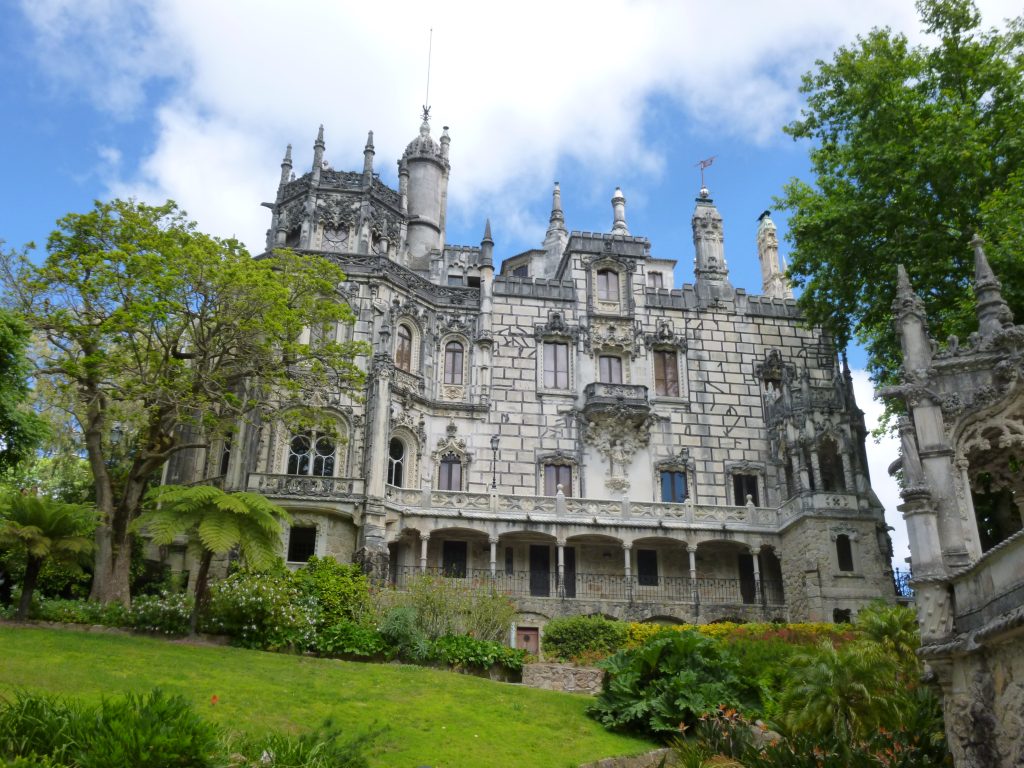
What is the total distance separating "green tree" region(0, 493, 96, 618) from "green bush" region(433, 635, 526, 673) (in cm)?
894

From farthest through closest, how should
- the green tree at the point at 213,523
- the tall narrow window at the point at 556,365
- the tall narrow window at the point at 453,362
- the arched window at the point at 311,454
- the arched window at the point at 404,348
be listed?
the tall narrow window at the point at 556,365, the tall narrow window at the point at 453,362, the arched window at the point at 404,348, the arched window at the point at 311,454, the green tree at the point at 213,523

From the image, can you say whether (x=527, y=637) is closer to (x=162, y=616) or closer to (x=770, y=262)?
(x=162, y=616)

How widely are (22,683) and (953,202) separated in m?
25.3

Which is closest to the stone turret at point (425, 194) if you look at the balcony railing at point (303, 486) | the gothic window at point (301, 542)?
the balcony railing at point (303, 486)

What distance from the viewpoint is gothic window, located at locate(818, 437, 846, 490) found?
34.2 meters

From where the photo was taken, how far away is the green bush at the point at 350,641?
2252 cm

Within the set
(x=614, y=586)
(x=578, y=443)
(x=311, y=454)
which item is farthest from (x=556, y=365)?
(x=311, y=454)

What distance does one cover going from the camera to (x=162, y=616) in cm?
2217

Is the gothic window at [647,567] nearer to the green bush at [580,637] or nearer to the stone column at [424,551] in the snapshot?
the green bush at [580,637]

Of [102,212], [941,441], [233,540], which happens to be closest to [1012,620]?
[941,441]

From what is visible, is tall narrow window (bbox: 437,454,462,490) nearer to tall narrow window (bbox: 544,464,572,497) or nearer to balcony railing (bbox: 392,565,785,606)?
balcony railing (bbox: 392,565,785,606)

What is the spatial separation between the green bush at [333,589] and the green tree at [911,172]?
17.7m

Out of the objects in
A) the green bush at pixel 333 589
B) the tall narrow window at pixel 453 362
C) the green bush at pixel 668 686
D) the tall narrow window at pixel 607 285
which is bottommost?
the green bush at pixel 668 686

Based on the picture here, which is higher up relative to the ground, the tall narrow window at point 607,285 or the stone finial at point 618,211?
the stone finial at point 618,211
